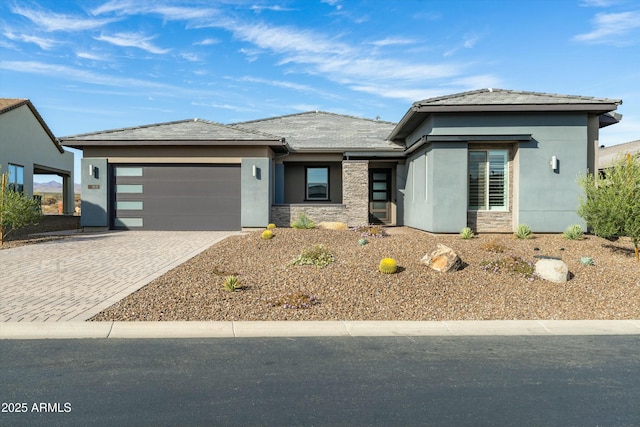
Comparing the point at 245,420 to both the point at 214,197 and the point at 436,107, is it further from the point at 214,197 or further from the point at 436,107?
the point at 214,197

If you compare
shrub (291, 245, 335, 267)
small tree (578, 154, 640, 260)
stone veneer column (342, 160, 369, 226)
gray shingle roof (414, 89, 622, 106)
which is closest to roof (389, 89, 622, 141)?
gray shingle roof (414, 89, 622, 106)

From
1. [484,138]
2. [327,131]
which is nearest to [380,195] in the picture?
[327,131]

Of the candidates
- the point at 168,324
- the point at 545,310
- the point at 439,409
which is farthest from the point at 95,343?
the point at 545,310

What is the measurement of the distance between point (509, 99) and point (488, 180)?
2738 mm

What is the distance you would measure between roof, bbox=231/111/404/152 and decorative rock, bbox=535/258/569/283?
11933 mm

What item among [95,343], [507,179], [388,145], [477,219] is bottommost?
[95,343]

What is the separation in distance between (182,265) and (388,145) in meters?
12.8

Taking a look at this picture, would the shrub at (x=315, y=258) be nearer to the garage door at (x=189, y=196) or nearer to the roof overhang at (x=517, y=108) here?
the roof overhang at (x=517, y=108)

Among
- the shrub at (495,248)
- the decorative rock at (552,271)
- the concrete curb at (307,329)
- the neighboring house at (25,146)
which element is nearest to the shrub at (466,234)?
the shrub at (495,248)

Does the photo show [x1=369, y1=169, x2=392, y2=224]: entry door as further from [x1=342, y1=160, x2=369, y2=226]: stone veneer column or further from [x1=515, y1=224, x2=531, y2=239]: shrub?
[x1=515, y1=224, x2=531, y2=239]: shrub

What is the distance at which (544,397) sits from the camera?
4.38 metres

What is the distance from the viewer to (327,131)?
79.5 feet

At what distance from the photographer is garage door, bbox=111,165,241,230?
64.7 ft

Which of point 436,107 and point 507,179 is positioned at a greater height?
point 436,107
